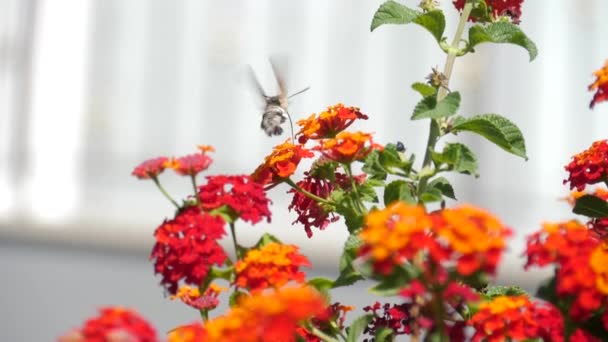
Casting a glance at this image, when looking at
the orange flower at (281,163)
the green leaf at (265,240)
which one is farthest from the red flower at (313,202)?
the green leaf at (265,240)

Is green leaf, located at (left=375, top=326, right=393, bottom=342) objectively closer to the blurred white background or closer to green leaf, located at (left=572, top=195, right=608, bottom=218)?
green leaf, located at (left=572, top=195, right=608, bottom=218)

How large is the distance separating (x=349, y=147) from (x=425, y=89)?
0.32ft

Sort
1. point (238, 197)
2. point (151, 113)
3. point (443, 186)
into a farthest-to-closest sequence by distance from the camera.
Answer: point (151, 113), point (443, 186), point (238, 197)

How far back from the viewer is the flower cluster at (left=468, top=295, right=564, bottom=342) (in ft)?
2.74

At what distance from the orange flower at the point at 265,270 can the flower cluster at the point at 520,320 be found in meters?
0.16

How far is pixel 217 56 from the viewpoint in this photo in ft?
11.2

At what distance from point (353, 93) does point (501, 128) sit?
2.48 m

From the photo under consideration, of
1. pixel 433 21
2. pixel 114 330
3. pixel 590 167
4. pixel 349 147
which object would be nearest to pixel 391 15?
pixel 433 21

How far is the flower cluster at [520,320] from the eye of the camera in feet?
2.74

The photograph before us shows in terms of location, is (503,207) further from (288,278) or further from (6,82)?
(288,278)

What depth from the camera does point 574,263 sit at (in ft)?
2.49

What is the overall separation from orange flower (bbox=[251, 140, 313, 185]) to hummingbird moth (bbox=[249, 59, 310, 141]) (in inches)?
10.1

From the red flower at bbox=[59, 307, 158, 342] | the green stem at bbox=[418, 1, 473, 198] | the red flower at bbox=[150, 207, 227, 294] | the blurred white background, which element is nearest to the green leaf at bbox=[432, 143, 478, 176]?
the green stem at bbox=[418, 1, 473, 198]

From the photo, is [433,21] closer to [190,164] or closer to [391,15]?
[391,15]
